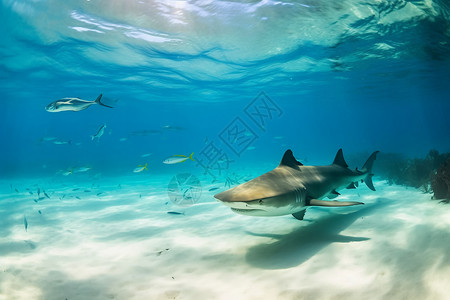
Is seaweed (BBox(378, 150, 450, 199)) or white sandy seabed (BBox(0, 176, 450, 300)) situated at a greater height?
white sandy seabed (BBox(0, 176, 450, 300))

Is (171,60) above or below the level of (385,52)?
above

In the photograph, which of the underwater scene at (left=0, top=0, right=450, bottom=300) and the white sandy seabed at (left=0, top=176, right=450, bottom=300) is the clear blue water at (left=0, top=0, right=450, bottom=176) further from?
the white sandy seabed at (left=0, top=176, right=450, bottom=300)

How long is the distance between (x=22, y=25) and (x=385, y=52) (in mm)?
23360

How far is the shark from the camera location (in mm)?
3530

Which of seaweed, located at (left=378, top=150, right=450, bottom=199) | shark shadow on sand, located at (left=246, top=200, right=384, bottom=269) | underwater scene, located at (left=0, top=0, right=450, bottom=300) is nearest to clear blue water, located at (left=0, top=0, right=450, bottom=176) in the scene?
underwater scene, located at (left=0, top=0, right=450, bottom=300)

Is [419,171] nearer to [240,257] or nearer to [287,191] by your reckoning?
[287,191]

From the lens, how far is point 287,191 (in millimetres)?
3971

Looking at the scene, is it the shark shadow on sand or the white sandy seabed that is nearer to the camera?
the white sandy seabed

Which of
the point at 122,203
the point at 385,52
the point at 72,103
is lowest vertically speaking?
the point at 122,203

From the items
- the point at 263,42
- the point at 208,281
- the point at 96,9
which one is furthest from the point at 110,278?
the point at 263,42

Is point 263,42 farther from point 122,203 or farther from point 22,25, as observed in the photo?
point 22,25

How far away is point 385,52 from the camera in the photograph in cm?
1822

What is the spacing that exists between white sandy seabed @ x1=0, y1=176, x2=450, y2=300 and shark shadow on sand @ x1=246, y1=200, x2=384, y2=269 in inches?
0.7

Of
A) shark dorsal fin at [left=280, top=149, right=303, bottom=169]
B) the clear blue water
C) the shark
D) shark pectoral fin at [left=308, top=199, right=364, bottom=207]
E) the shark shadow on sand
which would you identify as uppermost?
the clear blue water
